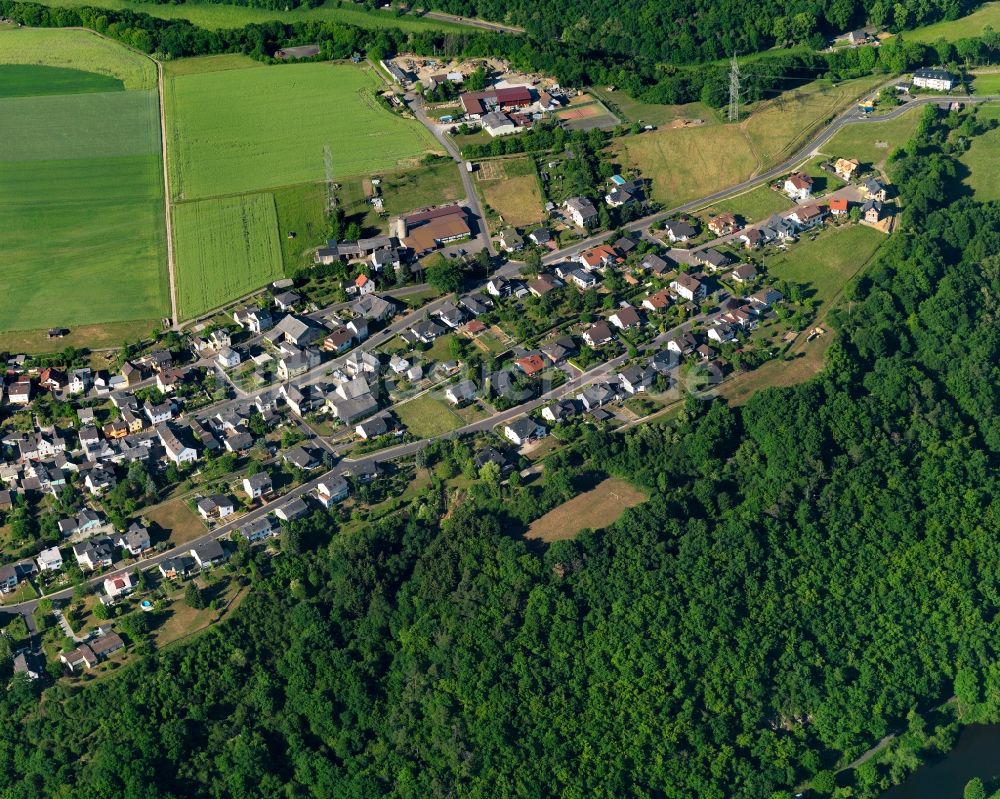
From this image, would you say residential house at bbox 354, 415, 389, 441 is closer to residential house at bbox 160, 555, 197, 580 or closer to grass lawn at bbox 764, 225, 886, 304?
residential house at bbox 160, 555, 197, 580

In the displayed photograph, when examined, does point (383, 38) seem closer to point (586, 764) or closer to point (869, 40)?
point (869, 40)

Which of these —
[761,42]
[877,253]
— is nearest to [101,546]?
[877,253]

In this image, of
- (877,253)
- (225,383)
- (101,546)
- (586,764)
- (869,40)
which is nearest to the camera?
(586,764)

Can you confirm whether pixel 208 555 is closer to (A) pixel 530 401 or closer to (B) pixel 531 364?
(A) pixel 530 401

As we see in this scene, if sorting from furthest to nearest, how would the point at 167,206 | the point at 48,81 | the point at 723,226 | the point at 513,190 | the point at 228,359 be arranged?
the point at 48,81, the point at 167,206, the point at 513,190, the point at 723,226, the point at 228,359

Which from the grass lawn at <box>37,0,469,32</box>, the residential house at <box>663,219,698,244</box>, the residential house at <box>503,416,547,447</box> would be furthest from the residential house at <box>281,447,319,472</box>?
the grass lawn at <box>37,0,469,32</box>

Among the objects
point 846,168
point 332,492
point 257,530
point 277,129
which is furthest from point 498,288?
point 277,129

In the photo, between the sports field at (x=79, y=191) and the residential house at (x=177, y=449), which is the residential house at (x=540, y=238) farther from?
the residential house at (x=177, y=449)
